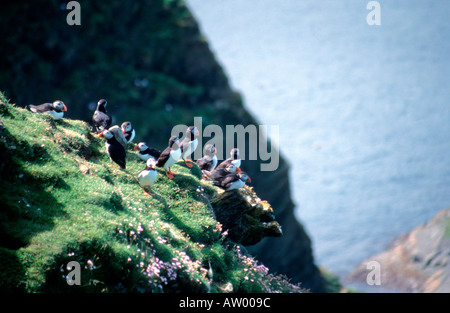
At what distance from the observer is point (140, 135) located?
3575cm

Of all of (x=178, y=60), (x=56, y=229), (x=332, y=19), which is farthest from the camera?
(x=332, y=19)

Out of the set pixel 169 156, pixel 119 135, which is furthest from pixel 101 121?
pixel 169 156

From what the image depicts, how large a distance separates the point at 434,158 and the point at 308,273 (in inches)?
1362

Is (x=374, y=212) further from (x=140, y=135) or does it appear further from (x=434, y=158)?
(x=140, y=135)

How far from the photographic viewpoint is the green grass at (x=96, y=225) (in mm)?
8648

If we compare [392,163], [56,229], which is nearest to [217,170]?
[56,229]

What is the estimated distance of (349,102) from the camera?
8262 cm

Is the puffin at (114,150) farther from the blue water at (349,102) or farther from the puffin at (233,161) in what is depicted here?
the blue water at (349,102)

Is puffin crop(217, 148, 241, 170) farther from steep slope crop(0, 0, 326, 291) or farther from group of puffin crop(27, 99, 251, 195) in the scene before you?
steep slope crop(0, 0, 326, 291)

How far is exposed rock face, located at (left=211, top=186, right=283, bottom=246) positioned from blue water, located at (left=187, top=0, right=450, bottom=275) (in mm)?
33410

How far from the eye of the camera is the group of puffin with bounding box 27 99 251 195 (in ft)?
39.8

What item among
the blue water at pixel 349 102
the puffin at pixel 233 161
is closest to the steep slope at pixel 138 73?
the blue water at pixel 349 102
